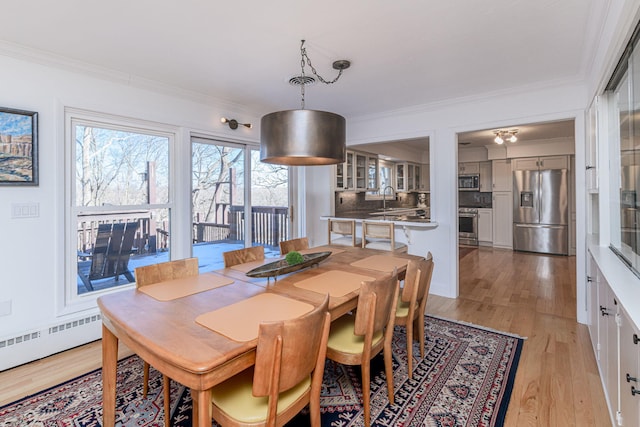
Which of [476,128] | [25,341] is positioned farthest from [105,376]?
[476,128]

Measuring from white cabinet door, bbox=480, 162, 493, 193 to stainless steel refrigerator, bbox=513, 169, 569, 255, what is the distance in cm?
81

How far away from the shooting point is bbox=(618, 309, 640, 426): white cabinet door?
1.17m

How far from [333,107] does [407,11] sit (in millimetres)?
2172

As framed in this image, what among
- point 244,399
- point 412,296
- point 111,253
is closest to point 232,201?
point 111,253

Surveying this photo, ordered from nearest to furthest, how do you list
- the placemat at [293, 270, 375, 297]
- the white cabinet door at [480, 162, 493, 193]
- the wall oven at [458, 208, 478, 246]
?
the placemat at [293, 270, 375, 297], the wall oven at [458, 208, 478, 246], the white cabinet door at [480, 162, 493, 193]

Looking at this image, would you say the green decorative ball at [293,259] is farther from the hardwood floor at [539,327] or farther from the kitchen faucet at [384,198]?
the kitchen faucet at [384,198]

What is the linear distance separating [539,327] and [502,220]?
483cm

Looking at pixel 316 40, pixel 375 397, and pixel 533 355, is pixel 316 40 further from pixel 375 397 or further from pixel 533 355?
pixel 533 355

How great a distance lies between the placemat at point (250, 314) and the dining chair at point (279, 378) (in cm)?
16

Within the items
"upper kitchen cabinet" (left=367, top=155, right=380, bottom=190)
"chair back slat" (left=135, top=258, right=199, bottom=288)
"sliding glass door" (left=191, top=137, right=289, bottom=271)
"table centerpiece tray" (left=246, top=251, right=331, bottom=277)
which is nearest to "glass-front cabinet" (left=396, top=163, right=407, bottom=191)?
"upper kitchen cabinet" (left=367, top=155, right=380, bottom=190)

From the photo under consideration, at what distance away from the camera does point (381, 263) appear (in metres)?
2.54

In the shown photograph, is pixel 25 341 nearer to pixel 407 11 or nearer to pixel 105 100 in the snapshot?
pixel 105 100

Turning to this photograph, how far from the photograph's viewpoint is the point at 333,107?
4078mm

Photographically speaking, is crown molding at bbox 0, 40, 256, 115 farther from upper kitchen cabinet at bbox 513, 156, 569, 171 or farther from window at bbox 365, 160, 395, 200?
upper kitchen cabinet at bbox 513, 156, 569, 171
